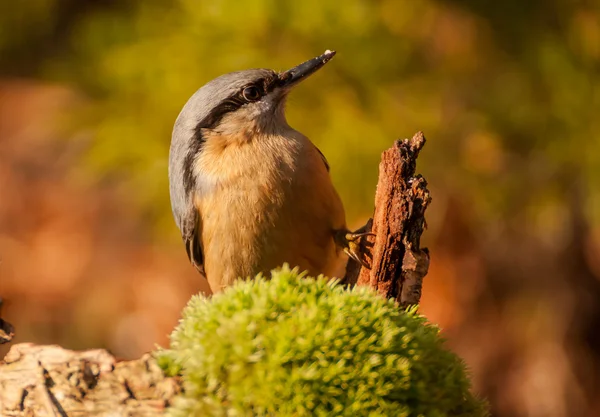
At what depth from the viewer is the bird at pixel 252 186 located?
2881 mm

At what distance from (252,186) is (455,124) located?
98.4 inches

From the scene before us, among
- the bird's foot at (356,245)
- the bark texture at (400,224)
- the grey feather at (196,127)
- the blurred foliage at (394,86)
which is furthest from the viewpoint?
the blurred foliage at (394,86)

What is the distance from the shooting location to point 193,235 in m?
3.17

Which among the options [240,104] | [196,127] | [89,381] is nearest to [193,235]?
[196,127]

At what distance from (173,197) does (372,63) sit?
221 centimetres

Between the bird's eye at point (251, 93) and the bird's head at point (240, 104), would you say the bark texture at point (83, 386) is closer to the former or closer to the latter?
the bird's head at point (240, 104)

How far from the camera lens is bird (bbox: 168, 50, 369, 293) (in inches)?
113

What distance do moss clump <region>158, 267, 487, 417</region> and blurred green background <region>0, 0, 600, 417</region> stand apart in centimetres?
266

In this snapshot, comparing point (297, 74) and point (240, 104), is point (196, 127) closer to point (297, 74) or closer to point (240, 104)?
point (240, 104)

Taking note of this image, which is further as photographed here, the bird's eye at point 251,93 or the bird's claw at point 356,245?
the bird's eye at point 251,93

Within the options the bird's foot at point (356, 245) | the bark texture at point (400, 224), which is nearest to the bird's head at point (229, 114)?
the bird's foot at point (356, 245)

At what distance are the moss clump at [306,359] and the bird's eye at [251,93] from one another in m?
1.16

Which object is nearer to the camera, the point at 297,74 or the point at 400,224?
the point at 400,224

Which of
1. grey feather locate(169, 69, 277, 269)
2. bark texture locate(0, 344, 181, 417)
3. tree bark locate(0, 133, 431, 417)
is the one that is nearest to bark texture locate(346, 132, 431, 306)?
tree bark locate(0, 133, 431, 417)
